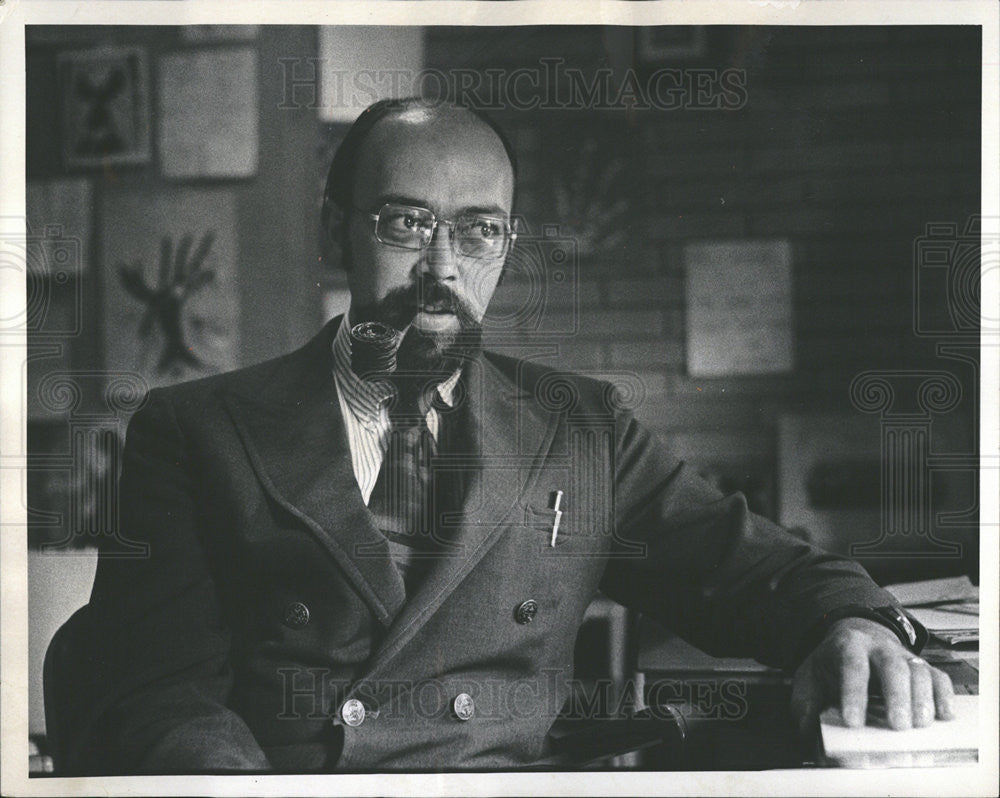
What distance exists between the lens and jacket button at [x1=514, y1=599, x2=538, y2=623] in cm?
221

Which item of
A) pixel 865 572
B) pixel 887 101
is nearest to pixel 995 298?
pixel 887 101

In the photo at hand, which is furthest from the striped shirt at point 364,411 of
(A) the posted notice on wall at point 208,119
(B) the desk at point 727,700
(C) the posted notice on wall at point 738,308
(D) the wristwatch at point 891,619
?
(D) the wristwatch at point 891,619

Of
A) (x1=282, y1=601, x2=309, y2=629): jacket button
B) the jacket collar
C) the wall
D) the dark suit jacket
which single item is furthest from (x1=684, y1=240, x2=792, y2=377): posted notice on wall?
(x1=282, y1=601, x2=309, y2=629): jacket button

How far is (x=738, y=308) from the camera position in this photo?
A: 88.8 inches

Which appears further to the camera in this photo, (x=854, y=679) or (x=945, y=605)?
(x=945, y=605)

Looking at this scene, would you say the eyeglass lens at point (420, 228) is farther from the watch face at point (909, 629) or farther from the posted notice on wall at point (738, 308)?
the watch face at point (909, 629)

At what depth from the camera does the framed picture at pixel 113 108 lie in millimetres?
2230

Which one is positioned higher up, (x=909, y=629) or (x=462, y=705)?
(x=909, y=629)

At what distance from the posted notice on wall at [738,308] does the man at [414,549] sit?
231 millimetres

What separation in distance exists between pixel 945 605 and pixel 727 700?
19.9 inches

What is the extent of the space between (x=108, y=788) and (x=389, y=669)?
0.64 meters

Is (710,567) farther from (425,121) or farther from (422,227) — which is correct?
(425,121)

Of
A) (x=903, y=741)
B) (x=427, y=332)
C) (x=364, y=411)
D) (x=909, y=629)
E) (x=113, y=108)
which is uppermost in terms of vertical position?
(x=113, y=108)

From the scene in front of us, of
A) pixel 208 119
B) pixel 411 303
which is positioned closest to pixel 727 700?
pixel 411 303
